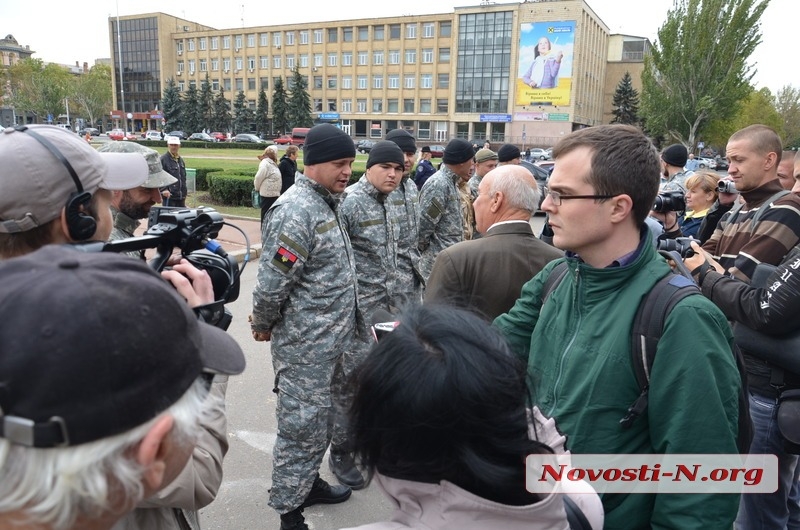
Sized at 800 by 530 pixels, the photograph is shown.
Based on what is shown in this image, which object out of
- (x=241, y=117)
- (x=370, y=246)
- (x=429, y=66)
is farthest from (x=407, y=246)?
(x=241, y=117)

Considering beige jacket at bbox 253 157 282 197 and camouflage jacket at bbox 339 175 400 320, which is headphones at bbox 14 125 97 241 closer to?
camouflage jacket at bbox 339 175 400 320

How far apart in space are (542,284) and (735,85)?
1869 inches

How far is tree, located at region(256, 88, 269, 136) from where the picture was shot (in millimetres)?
75250

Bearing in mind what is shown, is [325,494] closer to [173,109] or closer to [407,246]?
[407,246]

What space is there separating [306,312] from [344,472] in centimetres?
120

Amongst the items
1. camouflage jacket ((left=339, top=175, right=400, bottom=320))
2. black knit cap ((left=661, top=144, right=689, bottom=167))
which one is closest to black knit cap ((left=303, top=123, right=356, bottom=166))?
camouflage jacket ((left=339, top=175, right=400, bottom=320))

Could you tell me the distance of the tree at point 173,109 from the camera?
7356 centimetres

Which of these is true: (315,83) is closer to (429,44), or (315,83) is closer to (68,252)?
(429,44)

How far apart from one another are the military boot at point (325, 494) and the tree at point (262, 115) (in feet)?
252

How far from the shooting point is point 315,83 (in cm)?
8200

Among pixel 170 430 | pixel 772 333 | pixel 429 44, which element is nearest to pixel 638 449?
pixel 772 333

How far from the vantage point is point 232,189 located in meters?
15.3

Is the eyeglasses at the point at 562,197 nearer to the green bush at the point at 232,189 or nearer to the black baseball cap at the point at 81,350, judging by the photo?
the black baseball cap at the point at 81,350

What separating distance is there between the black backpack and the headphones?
1630mm
